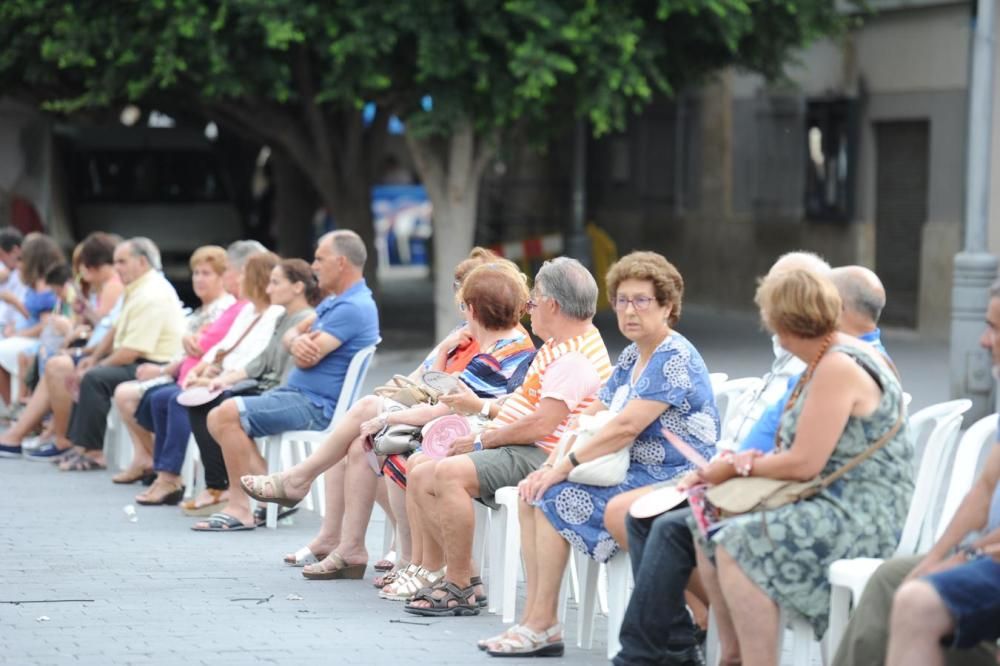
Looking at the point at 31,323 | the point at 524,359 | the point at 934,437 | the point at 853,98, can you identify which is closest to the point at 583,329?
the point at 524,359

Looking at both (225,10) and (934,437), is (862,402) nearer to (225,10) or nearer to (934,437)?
(934,437)

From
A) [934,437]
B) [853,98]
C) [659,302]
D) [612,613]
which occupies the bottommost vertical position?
[612,613]

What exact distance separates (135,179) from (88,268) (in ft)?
43.7

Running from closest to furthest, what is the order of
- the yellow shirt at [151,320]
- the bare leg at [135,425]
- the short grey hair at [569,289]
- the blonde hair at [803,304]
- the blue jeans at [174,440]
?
the blonde hair at [803,304] → the short grey hair at [569,289] → the blue jeans at [174,440] → the bare leg at [135,425] → the yellow shirt at [151,320]

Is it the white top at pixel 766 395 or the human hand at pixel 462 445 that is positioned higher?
the white top at pixel 766 395

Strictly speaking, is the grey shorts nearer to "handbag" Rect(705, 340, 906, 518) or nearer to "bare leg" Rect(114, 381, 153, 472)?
"handbag" Rect(705, 340, 906, 518)

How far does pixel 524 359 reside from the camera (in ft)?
25.1

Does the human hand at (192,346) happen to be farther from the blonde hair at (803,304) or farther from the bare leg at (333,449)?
the blonde hair at (803,304)

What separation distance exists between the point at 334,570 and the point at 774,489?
306cm

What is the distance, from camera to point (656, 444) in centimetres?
646

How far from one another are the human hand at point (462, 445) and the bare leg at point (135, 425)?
3.92 m

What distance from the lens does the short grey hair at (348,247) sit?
9.05 m

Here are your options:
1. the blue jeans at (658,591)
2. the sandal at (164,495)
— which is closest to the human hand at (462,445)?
the blue jeans at (658,591)

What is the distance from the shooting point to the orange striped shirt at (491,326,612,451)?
276 inches
